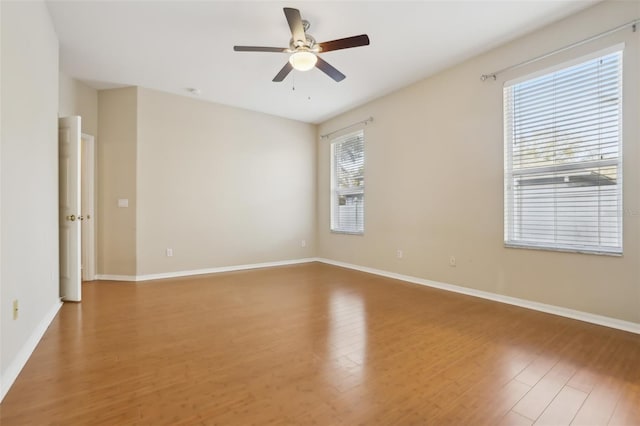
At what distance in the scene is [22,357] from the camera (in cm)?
196

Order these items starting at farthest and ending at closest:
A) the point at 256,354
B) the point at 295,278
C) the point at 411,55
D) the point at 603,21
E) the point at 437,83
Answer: the point at 295,278 → the point at 437,83 → the point at 411,55 → the point at 603,21 → the point at 256,354

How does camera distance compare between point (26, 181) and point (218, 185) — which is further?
point (218, 185)

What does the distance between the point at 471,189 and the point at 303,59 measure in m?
2.50

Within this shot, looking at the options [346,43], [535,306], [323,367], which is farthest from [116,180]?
[535,306]

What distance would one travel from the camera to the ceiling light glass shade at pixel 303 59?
2.75 m

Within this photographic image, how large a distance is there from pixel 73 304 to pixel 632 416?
4.73 meters

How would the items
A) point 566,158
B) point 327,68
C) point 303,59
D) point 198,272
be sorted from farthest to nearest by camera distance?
point 198,272 < point 327,68 < point 566,158 < point 303,59

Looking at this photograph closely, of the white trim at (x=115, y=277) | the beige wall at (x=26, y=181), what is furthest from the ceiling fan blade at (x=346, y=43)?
the white trim at (x=115, y=277)

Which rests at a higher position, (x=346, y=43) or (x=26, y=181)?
(x=346, y=43)

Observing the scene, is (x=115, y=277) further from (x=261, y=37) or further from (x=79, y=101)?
(x=261, y=37)

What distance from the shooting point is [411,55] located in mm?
3533

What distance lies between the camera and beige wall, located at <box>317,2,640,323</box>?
254 centimetres

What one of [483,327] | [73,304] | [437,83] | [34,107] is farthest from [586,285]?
[73,304]

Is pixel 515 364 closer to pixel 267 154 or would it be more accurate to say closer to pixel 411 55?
pixel 411 55
